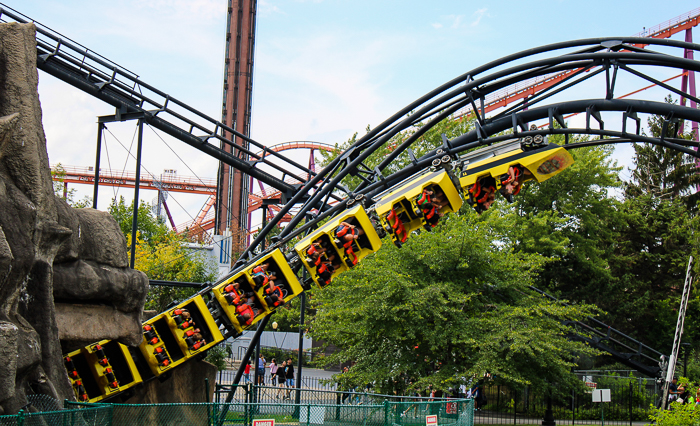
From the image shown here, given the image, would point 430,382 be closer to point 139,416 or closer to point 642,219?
point 139,416

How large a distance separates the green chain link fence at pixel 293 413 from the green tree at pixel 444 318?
4177 millimetres

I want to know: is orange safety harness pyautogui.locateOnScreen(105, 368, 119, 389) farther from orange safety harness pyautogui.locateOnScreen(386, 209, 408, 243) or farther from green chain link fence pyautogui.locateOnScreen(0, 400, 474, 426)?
orange safety harness pyautogui.locateOnScreen(386, 209, 408, 243)

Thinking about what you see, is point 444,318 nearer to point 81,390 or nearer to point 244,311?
point 244,311

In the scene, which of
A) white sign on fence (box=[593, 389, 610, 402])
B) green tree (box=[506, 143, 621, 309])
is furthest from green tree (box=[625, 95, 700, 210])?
white sign on fence (box=[593, 389, 610, 402])

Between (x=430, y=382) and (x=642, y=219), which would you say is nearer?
(x=430, y=382)

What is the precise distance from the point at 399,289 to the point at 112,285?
7963 mm

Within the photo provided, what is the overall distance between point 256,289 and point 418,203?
3.53 metres

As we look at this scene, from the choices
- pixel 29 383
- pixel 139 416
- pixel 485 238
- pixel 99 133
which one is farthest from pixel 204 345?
pixel 485 238

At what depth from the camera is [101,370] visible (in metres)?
11.2

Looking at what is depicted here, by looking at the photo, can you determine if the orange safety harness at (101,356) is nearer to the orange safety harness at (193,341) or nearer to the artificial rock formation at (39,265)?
the artificial rock formation at (39,265)

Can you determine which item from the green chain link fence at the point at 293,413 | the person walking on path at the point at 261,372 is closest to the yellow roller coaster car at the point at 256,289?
the green chain link fence at the point at 293,413

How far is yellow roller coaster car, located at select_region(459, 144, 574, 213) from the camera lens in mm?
10930

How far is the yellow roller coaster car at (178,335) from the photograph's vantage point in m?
12.0

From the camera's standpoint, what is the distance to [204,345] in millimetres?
12195
